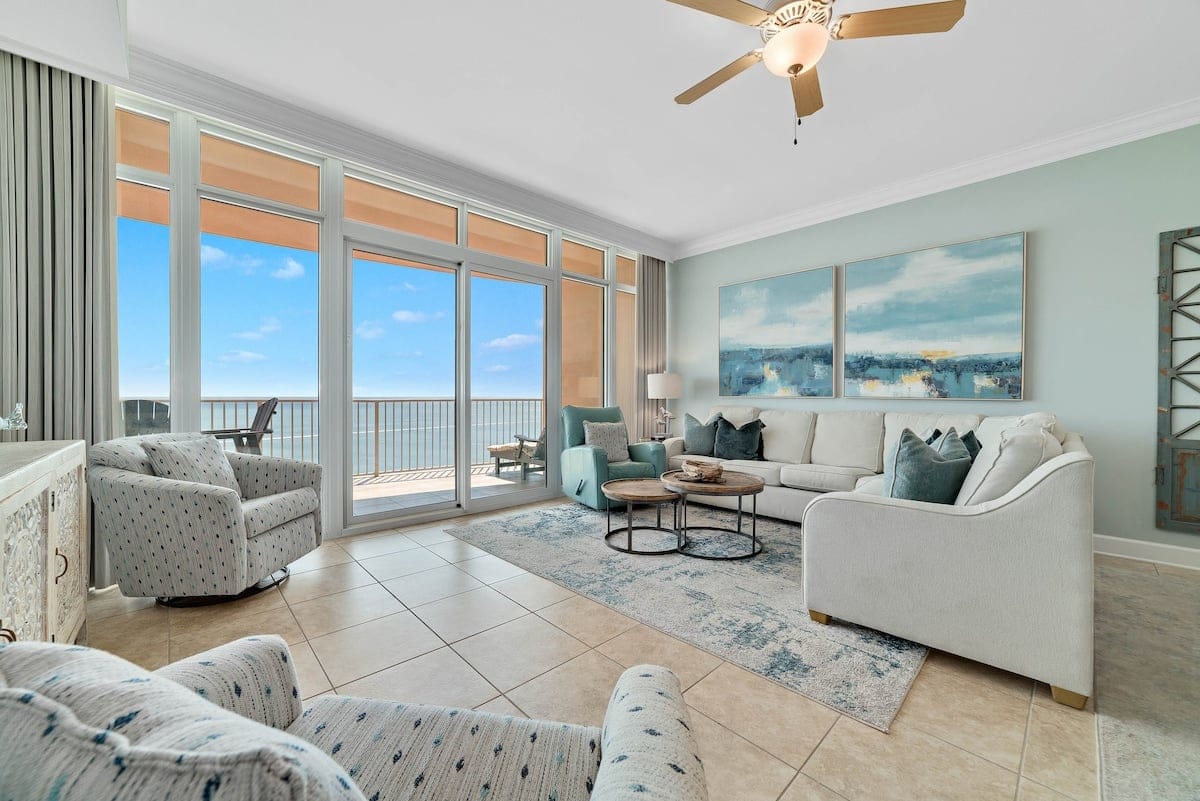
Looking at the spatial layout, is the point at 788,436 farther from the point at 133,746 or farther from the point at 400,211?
the point at 133,746

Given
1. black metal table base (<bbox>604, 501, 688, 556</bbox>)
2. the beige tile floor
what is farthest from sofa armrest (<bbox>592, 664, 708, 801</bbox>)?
black metal table base (<bbox>604, 501, 688, 556</bbox>)

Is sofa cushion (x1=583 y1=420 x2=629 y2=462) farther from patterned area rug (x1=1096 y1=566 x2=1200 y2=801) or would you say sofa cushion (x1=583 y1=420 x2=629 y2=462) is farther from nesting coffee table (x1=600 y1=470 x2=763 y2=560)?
patterned area rug (x1=1096 y1=566 x2=1200 y2=801)

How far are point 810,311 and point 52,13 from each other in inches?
201

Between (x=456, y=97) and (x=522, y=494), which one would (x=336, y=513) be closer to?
(x=522, y=494)

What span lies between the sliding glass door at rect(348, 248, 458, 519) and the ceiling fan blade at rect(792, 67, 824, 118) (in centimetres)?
291

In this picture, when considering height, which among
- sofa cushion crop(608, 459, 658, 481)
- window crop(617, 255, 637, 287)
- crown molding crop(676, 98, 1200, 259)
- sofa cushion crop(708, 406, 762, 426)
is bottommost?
sofa cushion crop(608, 459, 658, 481)

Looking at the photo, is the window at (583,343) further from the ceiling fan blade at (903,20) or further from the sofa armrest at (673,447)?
the ceiling fan blade at (903,20)

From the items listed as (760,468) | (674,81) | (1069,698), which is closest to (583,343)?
(760,468)

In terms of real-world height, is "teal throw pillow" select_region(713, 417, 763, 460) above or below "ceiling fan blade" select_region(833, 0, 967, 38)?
below

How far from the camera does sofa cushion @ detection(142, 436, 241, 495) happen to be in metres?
2.41

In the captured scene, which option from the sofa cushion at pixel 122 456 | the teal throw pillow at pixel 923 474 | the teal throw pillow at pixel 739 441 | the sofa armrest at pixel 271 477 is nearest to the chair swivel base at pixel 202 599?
the sofa armrest at pixel 271 477

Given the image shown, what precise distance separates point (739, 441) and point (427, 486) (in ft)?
10.0

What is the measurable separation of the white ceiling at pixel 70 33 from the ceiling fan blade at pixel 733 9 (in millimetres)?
2414

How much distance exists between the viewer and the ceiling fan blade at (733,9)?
1919 mm
